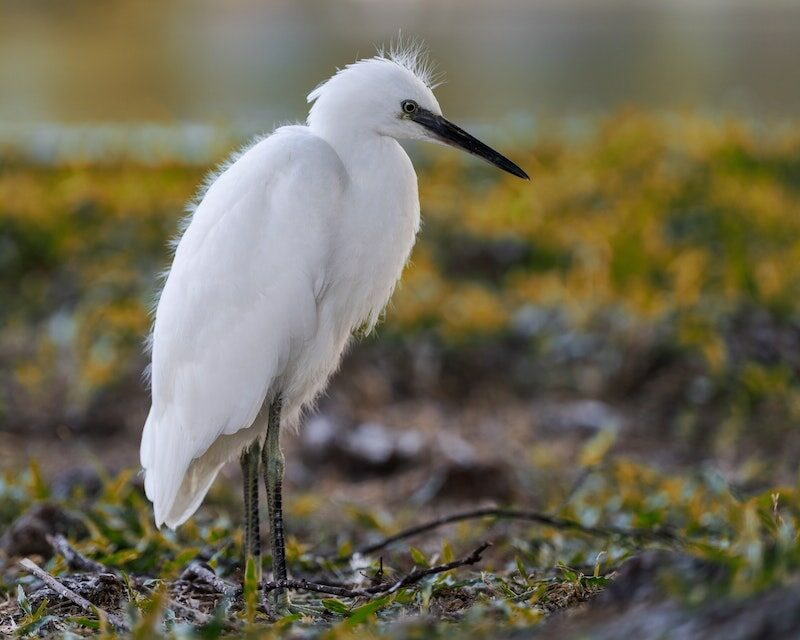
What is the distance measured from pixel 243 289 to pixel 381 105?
53cm

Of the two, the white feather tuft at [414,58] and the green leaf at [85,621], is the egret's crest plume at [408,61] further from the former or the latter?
the green leaf at [85,621]

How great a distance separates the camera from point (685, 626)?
1489 mm

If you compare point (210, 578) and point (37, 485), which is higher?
point (37, 485)

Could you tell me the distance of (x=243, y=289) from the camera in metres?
2.57

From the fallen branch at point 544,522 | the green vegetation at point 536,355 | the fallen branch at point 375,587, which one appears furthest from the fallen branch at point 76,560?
the fallen branch at point 544,522

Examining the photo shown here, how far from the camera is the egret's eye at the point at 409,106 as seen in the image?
2.62 m

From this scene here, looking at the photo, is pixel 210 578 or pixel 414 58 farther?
pixel 414 58

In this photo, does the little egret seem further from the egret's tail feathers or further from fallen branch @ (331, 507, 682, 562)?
fallen branch @ (331, 507, 682, 562)

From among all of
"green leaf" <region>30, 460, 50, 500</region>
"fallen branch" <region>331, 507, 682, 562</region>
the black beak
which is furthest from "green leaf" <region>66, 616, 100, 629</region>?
the black beak

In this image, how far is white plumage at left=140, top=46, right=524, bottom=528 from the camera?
8.40 ft

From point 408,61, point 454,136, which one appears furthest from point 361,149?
point 408,61

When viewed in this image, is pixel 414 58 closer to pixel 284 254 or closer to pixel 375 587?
pixel 284 254

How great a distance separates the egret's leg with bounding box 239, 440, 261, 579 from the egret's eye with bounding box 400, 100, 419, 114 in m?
0.92

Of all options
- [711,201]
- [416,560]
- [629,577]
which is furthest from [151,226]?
[629,577]
